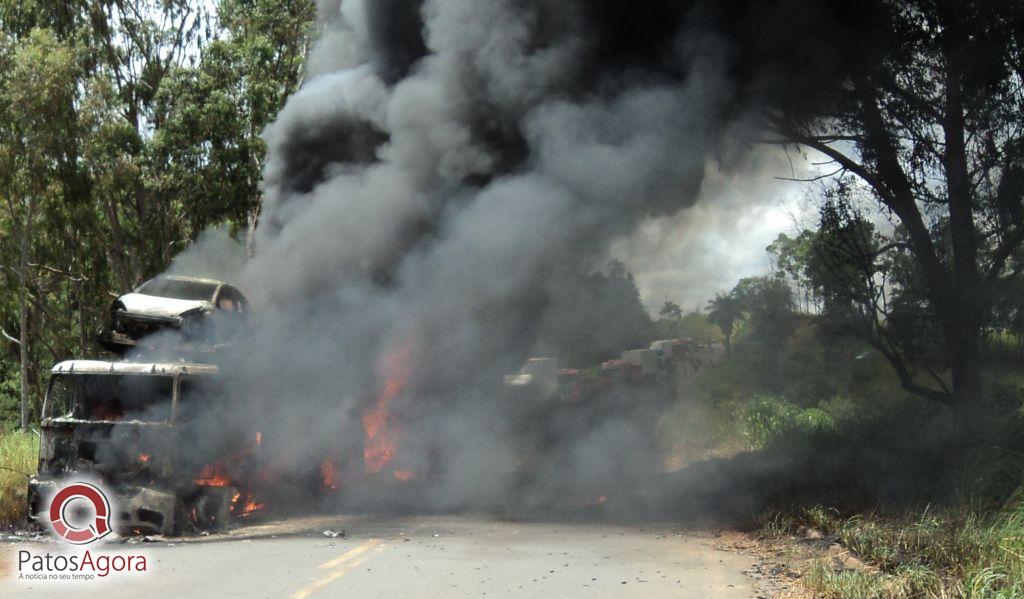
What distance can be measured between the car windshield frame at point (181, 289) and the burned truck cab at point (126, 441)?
2941 mm

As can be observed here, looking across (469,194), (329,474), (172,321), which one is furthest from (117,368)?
(469,194)

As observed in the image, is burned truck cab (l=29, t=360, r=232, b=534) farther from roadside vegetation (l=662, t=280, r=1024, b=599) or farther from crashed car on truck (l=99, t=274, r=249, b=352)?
roadside vegetation (l=662, t=280, r=1024, b=599)

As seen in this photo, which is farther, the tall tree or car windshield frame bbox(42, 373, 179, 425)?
the tall tree

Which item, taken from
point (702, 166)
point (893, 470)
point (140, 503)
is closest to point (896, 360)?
point (893, 470)

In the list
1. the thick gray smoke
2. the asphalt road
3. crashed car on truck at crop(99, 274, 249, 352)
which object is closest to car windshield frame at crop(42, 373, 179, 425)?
the thick gray smoke

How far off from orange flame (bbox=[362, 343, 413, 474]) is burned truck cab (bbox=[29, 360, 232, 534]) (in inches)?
106

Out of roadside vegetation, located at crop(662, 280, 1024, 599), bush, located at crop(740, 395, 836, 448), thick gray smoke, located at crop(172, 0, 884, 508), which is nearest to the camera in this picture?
roadside vegetation, located at crop(662, 280, 1024, 599)

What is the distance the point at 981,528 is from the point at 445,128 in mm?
8237

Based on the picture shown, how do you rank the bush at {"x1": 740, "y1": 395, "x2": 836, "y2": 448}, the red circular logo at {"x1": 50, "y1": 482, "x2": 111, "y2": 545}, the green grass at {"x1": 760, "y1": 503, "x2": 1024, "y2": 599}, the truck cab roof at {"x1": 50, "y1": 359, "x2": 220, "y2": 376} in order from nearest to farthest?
1. the green grass at {"x1": 760, "y1": 503, "x2": 1024, "y2": 599}
2. the red circular logo at {"x1": 50, "y1": 482, "x2": 111, "y2": 545}
3. the truck cab roof at {"x1": 50, "y1": 359, "x2": 220, "y2": 376}
4. the bush at {"x1": 740, "y1": 395, "x2": 836, "y2": 448}

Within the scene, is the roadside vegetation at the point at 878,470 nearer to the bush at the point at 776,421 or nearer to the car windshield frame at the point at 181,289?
the bush at the point at 776,421

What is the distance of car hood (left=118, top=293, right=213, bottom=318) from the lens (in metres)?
13.1

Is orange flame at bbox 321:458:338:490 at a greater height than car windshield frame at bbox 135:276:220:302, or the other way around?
car windshield frame at bbox 135:276:220:302

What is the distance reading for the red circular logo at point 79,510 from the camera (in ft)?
32.9

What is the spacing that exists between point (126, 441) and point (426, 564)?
4.13 meters
